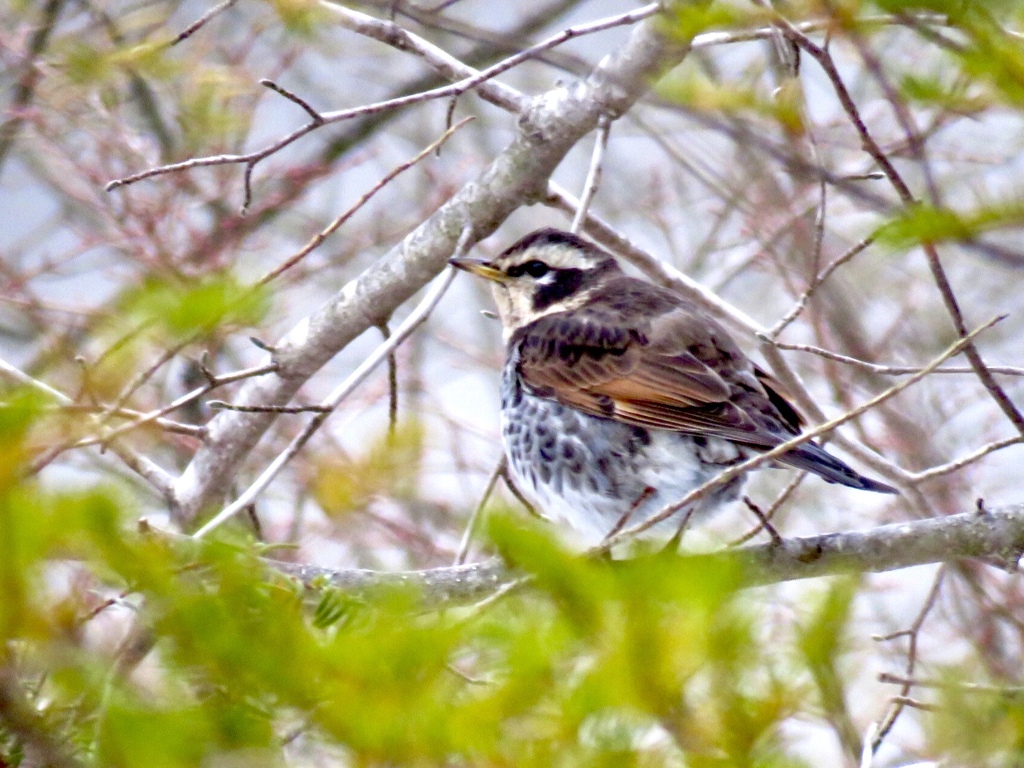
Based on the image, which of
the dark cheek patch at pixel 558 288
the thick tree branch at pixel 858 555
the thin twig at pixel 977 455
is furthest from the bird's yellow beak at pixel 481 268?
the thin twig at pixel 977 455

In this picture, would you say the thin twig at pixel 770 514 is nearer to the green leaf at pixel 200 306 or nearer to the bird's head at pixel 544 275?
the bird's head at pixel 544 275

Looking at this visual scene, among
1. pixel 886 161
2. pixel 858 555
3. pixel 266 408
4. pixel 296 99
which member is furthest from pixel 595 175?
pixel 886 161

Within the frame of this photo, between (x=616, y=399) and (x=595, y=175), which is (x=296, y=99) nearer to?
(x=595, y=175)

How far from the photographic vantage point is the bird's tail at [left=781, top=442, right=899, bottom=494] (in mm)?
4180

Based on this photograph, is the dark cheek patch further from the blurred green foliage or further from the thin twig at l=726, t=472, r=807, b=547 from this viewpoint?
the blurred green foliage

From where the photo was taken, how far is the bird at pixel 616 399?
4.79 metres

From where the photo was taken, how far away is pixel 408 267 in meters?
4.72

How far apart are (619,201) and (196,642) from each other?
6.51 meters

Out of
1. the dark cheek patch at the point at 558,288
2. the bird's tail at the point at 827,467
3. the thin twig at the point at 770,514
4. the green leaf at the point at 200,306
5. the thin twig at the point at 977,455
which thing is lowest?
the green leaf at the point at 200,306

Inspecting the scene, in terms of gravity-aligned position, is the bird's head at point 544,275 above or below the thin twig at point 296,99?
above

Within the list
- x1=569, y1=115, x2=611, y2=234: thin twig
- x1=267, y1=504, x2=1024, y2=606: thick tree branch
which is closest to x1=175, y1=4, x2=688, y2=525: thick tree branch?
x1=569, y1=115, x2=611, y2=234: thin twig

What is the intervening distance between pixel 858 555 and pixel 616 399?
1313 mm

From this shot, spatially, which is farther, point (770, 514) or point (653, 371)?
point (653, 371)

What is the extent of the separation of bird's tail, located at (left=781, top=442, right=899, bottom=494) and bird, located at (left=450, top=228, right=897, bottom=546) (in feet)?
0.05
